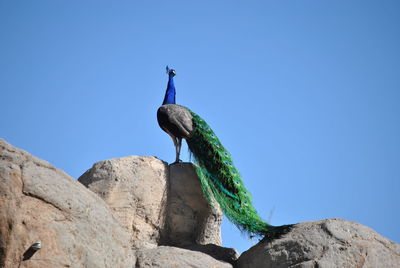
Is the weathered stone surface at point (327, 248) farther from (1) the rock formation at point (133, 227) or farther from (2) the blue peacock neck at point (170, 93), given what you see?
(2) the blue peacock neck at point (170, 93)

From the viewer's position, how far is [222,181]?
12.6 m

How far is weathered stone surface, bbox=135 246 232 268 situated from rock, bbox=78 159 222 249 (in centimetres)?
82

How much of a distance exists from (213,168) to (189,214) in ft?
3.58

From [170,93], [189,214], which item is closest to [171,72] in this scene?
[170,93]

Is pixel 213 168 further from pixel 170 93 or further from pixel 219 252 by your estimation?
pixel 170 93

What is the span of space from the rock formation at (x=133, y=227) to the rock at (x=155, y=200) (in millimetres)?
18

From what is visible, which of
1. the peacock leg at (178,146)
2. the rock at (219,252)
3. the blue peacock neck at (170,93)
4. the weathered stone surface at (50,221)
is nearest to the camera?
the weathered stone surface at (50,221)

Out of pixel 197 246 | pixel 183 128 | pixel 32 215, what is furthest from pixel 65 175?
pixel 183 128

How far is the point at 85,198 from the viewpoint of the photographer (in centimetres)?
952

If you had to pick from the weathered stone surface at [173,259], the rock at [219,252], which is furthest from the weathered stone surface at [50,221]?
→ the rock at [219,252]

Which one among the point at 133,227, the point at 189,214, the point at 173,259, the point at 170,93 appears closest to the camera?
the point at 173,259

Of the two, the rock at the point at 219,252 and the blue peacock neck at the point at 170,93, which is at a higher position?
the blue peacock neck at the point at 170,93

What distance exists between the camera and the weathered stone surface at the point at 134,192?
11.5 m

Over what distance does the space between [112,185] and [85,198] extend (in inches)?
81.6
